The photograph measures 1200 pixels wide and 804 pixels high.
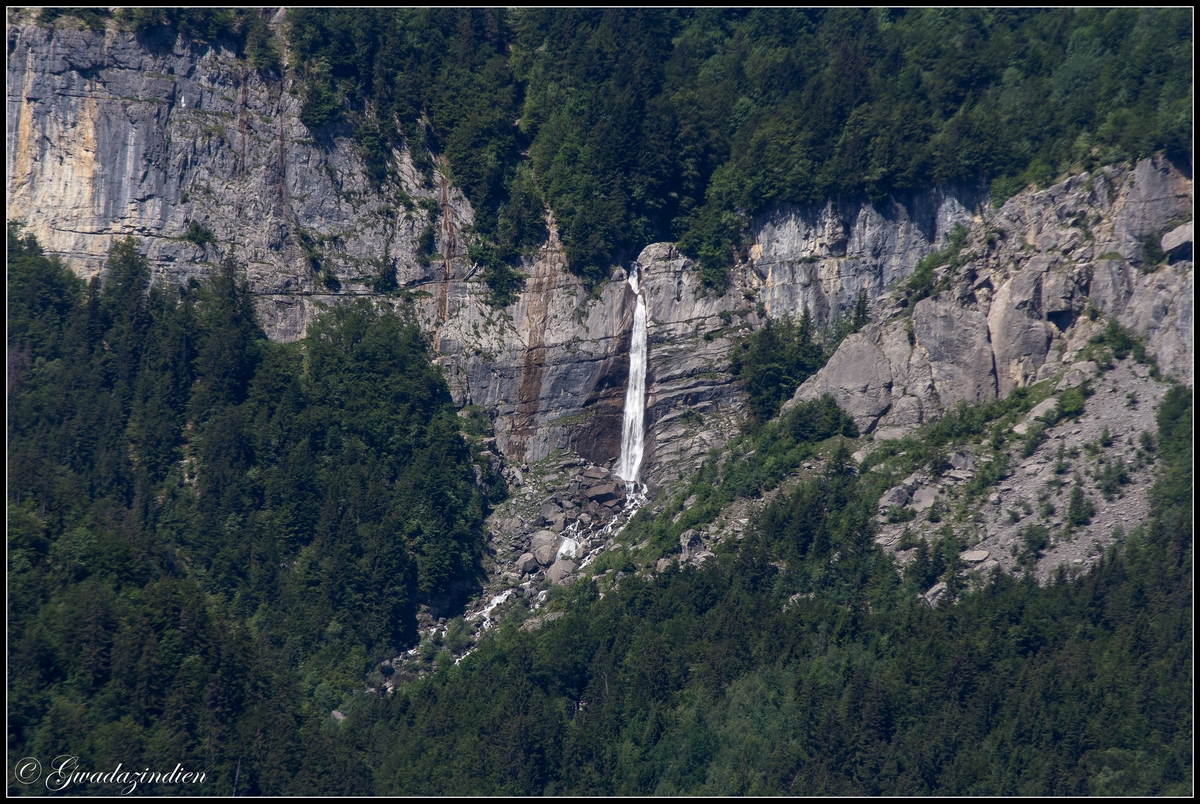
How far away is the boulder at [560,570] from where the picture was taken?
128m

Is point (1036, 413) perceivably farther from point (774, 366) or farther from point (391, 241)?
point (391, 241)

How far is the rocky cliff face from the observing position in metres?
134

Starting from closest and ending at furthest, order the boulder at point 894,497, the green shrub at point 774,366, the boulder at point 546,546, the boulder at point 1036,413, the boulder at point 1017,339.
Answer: the boulder at point 1036,413 → the boulder at point 894,497 → the boulder at point 1017,339 → the boulder at point 546,546 → the green shrub at point 774,366

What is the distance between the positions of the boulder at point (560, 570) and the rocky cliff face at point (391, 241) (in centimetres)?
973

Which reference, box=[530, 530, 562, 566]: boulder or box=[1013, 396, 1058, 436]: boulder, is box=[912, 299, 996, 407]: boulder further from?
box=[530, 530, 562, 566]: boulder

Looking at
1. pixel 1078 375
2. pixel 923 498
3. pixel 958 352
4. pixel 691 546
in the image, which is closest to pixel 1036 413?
pixel 1078 375

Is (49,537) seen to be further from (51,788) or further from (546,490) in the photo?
(546,490)

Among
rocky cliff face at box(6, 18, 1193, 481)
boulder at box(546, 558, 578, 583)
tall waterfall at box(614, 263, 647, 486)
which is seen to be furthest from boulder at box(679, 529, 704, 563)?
tall waterfall at box(614, 263, 647, 486)

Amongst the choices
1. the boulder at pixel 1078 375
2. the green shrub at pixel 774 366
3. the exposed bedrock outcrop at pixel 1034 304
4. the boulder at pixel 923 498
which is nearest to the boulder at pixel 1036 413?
the boulder at pixel 1078 375

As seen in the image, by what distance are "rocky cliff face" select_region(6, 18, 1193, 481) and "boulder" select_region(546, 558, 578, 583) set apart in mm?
9730

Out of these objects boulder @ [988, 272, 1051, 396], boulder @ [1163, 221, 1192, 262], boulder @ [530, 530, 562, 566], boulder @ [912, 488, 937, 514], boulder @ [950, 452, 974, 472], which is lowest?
boulder @ [530, 530, 562, 566]

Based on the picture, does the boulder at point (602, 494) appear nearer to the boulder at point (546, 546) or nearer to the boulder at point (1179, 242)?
the boulder at point (546, 546)

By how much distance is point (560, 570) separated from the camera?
421 feet

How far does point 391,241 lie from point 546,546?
2770 centimetres
